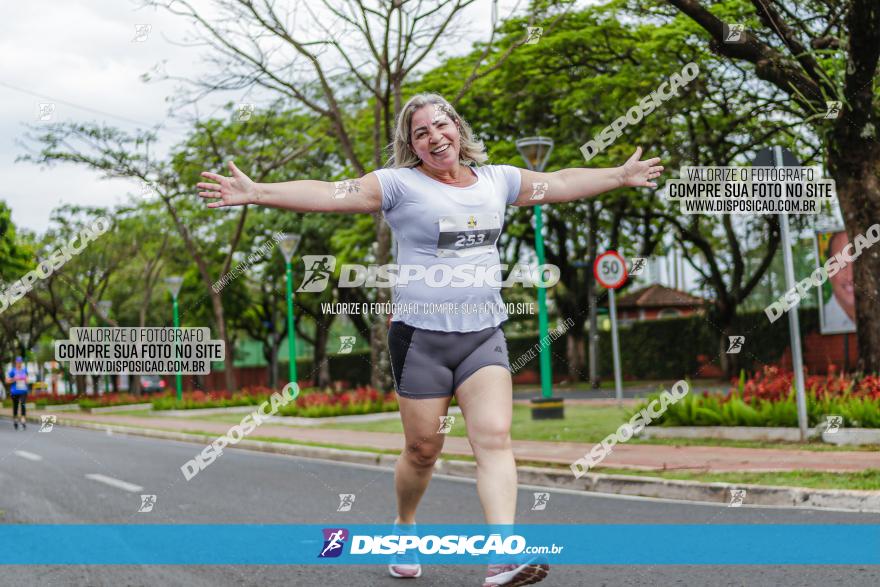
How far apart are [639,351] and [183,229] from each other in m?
15.5

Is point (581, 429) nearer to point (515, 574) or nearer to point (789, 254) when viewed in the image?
point (789, 254)

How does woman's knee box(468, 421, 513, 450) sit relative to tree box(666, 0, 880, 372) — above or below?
below

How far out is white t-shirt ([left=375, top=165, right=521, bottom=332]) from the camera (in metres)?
3.82

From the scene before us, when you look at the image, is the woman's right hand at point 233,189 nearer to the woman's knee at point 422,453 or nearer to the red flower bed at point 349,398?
the woman's knee at point 422,453

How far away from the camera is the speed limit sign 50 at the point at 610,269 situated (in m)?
16.2

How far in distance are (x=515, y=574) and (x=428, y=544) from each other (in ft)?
6.75

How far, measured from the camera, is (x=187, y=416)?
2594cm

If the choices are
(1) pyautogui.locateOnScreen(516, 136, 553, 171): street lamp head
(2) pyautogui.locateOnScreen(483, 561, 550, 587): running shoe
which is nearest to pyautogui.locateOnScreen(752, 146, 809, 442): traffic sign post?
(1) pyautogui.locateOnScreen(516, 136, 553, 171): street lamp head

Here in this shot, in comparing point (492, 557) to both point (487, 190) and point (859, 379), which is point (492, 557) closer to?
point (487, 190)

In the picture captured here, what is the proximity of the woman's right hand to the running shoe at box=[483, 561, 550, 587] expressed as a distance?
1617 millimetres

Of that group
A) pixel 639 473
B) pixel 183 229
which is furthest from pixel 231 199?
pixel 183 229

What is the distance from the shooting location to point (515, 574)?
3.50 meters

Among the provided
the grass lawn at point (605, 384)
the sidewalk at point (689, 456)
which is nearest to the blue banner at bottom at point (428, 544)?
the sidewalk at point (689, 456)

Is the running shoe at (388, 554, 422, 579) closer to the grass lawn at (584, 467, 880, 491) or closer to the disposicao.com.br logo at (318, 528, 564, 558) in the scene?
the disposicao.com.br logo at (318, 528, 564, 558)
